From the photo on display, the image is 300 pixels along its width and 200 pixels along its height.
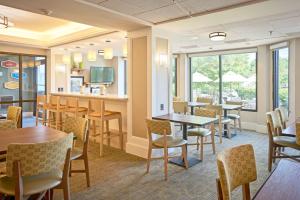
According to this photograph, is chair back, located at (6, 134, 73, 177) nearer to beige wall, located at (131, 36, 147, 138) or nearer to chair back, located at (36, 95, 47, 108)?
beige wall, located at (131, 36, 147, 138)

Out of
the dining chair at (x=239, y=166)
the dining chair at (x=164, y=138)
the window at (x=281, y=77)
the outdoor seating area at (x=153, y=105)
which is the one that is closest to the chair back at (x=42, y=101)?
the outdoor seating area at (x=153, y=105)

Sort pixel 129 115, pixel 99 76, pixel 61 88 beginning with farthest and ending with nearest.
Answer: pixel 99 76, pixel 61 88, pixel 129 115

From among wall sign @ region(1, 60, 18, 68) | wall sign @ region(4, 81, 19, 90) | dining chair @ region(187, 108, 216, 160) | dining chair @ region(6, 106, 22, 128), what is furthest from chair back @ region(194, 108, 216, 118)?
wall sign @ region(1, 60, 18, 68)

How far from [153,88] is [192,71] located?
4.41m

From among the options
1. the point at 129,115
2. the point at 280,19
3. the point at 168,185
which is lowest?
the point at 168,185

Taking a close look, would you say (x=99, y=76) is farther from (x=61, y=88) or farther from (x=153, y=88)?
(x=153, y=88)

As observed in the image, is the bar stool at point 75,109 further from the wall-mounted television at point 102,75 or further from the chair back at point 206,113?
the wall-mounted television at point 102,75

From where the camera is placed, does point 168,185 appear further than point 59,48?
No

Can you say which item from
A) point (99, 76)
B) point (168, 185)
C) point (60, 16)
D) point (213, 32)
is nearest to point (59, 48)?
point (99, 76)

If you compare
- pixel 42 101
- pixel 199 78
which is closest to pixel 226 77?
pixel 199 78

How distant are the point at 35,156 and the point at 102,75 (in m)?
7.32

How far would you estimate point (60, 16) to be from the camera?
357 cm

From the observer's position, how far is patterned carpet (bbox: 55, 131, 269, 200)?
9.36ft

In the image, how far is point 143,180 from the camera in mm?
3277
